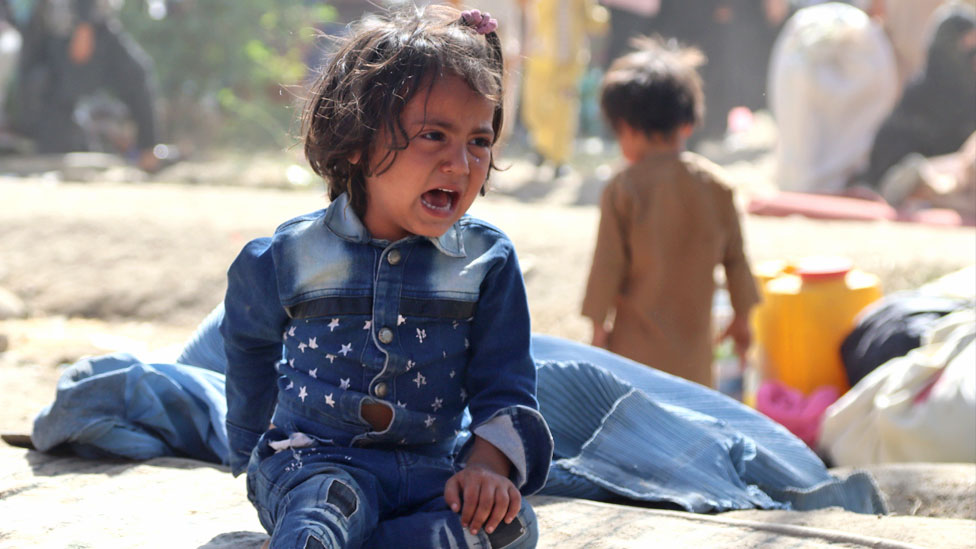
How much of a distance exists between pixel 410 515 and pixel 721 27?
1188 centimetres

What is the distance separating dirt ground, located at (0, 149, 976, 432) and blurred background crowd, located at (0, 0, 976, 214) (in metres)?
1.35

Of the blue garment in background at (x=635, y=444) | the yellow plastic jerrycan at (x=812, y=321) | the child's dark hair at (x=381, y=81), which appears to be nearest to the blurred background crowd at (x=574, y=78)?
the yellow plastic jerrycan at (x=812, y=321)

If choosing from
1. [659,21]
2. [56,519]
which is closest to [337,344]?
[56,519]

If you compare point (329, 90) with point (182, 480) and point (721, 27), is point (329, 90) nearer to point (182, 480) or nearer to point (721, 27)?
point (182, 480)

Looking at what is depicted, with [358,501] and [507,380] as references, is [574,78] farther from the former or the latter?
[358,501]

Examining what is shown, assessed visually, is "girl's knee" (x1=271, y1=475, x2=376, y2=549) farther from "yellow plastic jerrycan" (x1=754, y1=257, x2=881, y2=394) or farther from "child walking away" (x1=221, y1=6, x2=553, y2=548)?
"yellow plastic jerrycan" (x1=754, y1=257, x2=881, y2=394)

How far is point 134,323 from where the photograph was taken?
5.50 metres

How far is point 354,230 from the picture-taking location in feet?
6.11

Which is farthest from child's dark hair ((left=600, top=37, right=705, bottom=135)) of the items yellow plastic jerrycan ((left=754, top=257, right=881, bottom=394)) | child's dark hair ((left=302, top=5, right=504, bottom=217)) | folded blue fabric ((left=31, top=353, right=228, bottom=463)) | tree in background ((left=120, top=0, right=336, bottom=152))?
tree in background ((left=120, top=0, right=336, bottom=152))

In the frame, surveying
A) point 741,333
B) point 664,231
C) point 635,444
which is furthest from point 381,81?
point 741,333

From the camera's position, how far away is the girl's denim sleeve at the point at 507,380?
1.80 meters

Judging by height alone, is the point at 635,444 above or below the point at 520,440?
below

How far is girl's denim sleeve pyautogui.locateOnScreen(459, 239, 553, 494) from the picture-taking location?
1.80 metres

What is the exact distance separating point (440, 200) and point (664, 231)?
5.84 ft
